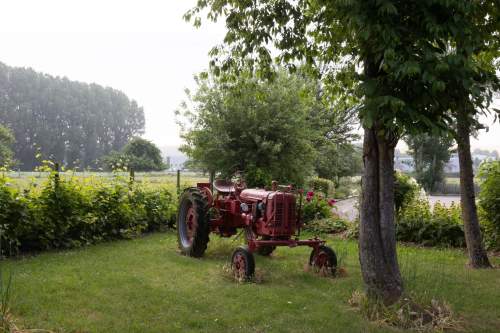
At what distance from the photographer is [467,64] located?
369 centimetres

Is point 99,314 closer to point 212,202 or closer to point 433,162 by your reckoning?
point 212,202

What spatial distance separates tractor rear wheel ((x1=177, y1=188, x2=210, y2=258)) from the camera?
7465mm

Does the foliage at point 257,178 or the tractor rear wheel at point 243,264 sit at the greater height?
the foliage at point 257,178

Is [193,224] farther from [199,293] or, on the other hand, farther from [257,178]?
[257,178]

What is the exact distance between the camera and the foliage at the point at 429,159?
30.0 m

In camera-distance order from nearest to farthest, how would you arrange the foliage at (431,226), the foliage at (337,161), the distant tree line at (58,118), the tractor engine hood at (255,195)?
the tractor engine hood at (255,195)
the foliage at (431,226)
the foliage at (337,161)
the distant tree line at (58,118)

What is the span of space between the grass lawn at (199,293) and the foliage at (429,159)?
2355 cm

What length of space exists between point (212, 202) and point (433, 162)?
26222mm

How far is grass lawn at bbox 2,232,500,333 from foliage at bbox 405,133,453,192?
23.5m

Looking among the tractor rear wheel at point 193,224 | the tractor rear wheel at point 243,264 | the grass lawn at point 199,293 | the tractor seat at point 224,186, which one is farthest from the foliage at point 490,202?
the tractor rear wheel at point 193,224

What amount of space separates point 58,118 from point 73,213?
6211cm

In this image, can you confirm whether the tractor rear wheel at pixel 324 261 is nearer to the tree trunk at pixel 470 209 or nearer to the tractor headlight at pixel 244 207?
the tractor headlight at pixel 244 207

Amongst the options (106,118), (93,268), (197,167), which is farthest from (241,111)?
(106,118)

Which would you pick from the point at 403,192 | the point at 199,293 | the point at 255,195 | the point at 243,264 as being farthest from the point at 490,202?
the point at 199,293
